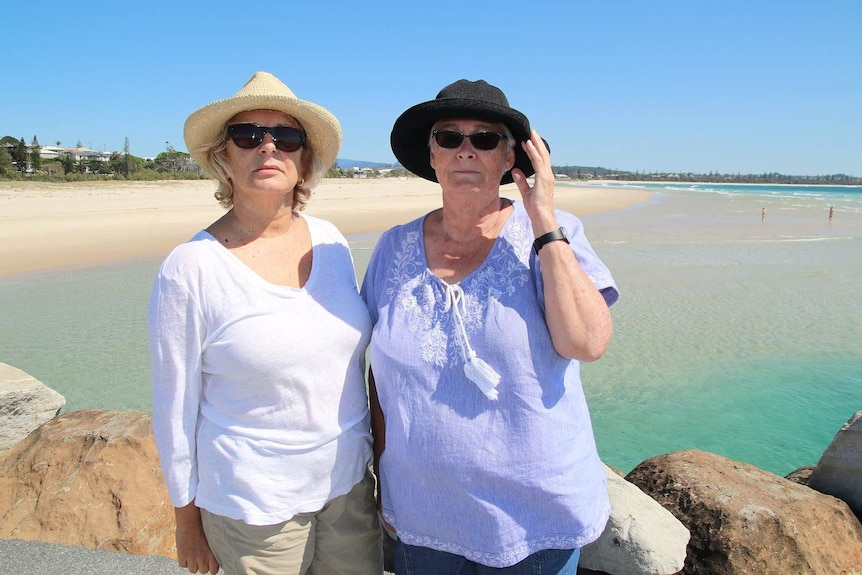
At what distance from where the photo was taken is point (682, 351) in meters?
7.80

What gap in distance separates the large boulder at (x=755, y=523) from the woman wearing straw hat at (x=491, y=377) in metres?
1.26

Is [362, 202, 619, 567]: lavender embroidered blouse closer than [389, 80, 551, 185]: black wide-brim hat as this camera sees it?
Yes

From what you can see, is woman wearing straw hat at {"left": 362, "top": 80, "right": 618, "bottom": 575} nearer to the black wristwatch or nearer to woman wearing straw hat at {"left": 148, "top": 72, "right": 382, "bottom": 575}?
the black wristwatch

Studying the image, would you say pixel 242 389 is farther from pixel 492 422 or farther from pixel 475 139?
pixel 475 139

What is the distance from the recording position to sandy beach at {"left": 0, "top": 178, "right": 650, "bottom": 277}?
48.4 feet

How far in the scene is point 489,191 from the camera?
2.09 meters

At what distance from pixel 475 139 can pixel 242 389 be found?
1119 mm

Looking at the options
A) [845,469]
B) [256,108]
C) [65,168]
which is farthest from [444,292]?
[65,168]

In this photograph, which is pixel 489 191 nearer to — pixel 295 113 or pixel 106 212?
pixel 295 113

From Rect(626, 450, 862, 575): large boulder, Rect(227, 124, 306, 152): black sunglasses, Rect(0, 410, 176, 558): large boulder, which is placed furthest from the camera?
Rect(0, 410, 176, 558): large boulder

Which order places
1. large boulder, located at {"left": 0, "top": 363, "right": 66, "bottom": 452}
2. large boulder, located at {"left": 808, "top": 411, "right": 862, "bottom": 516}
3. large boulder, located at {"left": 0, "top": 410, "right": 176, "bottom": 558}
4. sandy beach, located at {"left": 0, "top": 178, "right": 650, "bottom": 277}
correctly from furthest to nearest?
sandy beach, located at {"left": 0, "top": 178, "right": 650, "bottom": 277}, large boulder, located at {"left": 0, "top": 363, "right": 66, "bottom": 452}, large boulder, located at {"left": 808, "top": 411, "right": 862, "bottom": 516}, large boulder, located at {"left": 0, "top": 410, "right": 176, "bottom": 558}

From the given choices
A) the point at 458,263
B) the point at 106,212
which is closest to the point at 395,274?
the point at 458,263

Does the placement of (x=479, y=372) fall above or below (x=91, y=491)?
above

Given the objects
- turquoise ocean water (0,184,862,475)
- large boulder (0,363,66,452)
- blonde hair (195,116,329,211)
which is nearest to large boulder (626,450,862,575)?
turquoise ocean water (0,184,862,475)
